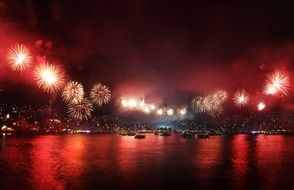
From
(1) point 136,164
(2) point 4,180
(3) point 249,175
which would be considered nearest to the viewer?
(2) point 4,180

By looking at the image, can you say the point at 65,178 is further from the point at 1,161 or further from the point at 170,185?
the point at 1,161

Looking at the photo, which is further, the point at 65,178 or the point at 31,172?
the point at 31,172

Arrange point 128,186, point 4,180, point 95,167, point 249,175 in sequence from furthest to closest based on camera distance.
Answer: point 95,167 → point 249,175 → point 4,180 → point 128,186

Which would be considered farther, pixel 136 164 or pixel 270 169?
pixel 136 164

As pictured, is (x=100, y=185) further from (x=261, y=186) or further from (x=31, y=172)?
(x=261, y=186)

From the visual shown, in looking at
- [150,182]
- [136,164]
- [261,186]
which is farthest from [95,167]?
[261,186]

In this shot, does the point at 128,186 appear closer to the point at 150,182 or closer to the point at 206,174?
the point at 150,182

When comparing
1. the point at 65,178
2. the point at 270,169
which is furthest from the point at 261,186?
the point at 65,178

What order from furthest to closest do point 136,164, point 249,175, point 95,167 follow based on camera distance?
point 136,164 → point 95,167 → point 249,175
